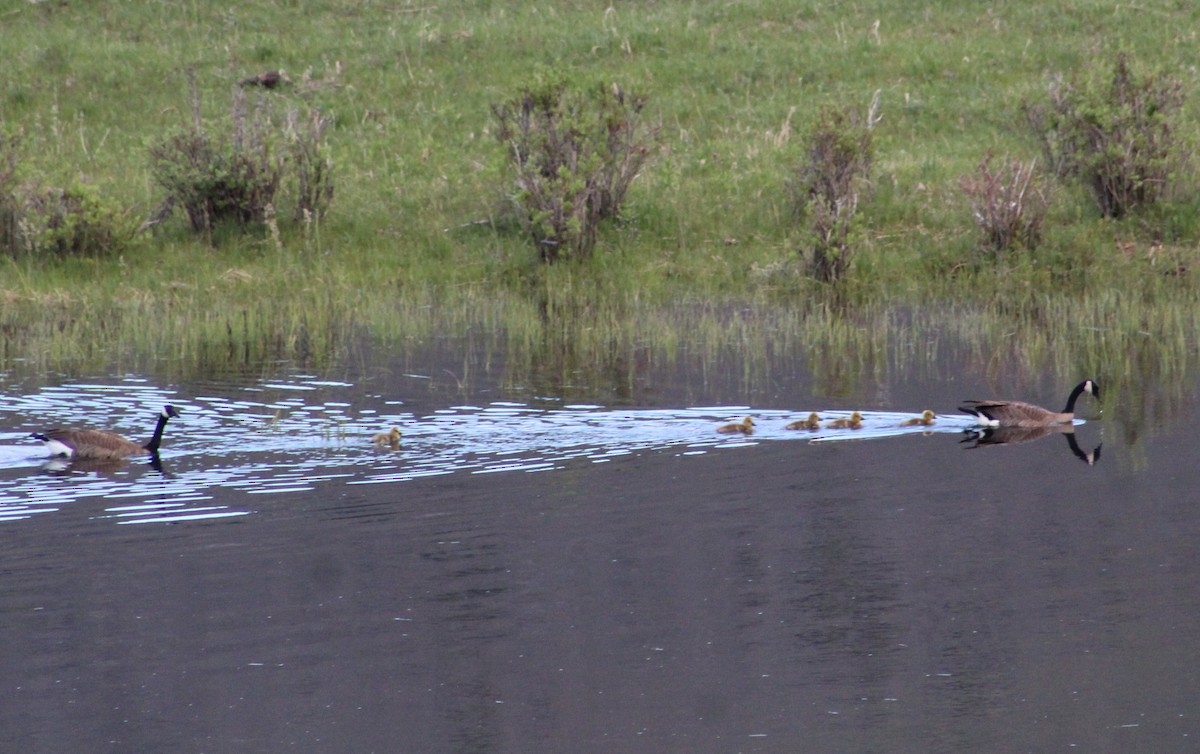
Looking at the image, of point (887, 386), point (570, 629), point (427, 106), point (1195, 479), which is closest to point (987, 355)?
point (887, 386)

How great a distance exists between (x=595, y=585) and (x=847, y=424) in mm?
4964

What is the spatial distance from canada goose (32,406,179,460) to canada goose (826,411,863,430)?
17.4ft

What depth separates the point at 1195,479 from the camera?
12070 millimetres

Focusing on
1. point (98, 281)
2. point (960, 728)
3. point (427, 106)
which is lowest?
point (960, 728)

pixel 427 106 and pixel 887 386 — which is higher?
pixel 427 106

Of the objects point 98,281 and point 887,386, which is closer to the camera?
point 887,386

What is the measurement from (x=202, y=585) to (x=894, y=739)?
13.6 ft

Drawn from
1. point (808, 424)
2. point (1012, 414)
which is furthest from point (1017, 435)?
point (808, 424)

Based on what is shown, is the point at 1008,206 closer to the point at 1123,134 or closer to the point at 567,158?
the point at 1123,134

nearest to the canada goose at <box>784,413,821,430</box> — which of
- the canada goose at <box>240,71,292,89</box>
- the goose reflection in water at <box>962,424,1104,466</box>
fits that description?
the goose reflection in water at <box>962,424,1104,466</box>

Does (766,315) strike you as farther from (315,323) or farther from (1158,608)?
(1158,608)

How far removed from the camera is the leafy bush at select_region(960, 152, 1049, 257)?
74.4 ft

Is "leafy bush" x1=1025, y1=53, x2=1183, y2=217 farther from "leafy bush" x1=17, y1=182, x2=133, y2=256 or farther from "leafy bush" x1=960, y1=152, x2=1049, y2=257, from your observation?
"leafy bush" x1=17, y1=182, x2=133, y2=256

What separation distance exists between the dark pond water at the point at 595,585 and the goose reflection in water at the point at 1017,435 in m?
0.14
